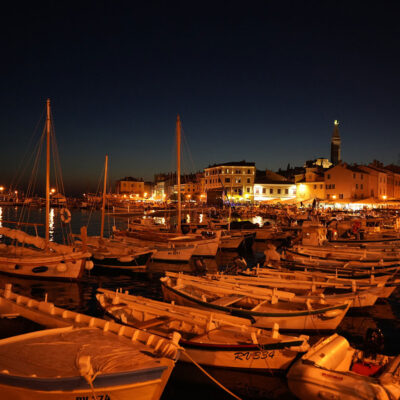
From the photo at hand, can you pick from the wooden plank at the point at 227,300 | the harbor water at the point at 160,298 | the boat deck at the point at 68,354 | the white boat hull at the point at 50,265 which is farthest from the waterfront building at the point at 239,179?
the boat deck at the point at 68,354

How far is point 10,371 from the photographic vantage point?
257 inches

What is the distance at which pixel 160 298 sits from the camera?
1678 centimetres

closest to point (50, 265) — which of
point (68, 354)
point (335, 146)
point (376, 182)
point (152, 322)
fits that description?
point (152, 322)

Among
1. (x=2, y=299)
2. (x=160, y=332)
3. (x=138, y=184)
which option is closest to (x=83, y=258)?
(x=2, y=299)

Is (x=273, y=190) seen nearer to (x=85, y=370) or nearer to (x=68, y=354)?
(x=68, y=354)

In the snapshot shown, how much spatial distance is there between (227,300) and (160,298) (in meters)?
5.85

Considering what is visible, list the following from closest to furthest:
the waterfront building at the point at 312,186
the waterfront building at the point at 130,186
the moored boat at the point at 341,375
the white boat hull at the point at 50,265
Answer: the moored boat at the point at 341,375 < the white boat hull at the point at 50,265 < the waterfront building at the point at 312,186 < the waterfront building at the point at 130,186

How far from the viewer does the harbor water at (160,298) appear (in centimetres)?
873

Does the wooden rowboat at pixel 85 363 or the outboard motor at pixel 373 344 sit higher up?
the wooden rowboat at pixel 85 363

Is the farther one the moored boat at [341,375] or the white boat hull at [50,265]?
the white boat hull at [50,265]

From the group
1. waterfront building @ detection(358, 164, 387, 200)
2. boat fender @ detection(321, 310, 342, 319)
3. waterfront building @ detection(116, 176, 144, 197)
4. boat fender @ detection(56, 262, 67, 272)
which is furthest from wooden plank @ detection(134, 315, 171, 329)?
waterfront building @ detection(116, 176, 144, 197)

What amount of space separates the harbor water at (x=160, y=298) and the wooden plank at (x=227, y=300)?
97.8 inches

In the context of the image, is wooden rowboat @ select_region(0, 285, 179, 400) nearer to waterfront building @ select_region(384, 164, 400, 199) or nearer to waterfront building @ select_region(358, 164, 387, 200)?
waterfront building @ select_region(358, 164, 387, 200)

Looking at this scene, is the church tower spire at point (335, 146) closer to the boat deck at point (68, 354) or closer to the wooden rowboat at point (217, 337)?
the wooden rowboat at point (217, 337)
